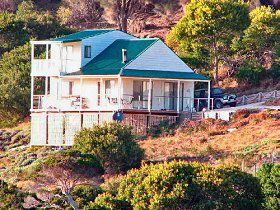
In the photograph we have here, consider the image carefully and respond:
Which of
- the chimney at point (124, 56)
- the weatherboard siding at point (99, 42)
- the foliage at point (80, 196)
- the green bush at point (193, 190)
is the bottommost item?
the foliage at point (80, 196)

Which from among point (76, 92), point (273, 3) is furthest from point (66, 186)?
point (273, 3)

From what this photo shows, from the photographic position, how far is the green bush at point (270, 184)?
1384 inches

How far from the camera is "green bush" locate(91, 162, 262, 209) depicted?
1385 inches

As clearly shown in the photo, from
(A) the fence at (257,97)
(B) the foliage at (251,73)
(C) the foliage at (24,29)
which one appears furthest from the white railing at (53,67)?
(C) the foliage at (24,29)

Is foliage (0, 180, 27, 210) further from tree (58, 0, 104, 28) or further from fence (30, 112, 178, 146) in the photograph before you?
tree (58, 0, 104, 28)

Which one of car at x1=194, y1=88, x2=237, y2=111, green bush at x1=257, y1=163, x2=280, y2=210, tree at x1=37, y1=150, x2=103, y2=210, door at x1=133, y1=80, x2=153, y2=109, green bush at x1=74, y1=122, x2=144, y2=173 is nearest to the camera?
green bush at x1=257, y1=163, x2=280, y2=210

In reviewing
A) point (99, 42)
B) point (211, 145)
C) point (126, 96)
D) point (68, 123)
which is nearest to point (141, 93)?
point (126, 96)

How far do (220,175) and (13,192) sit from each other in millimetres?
7475

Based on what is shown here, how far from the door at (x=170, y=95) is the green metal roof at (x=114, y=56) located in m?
2.67

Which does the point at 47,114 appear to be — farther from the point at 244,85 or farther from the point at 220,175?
the point at 220,175

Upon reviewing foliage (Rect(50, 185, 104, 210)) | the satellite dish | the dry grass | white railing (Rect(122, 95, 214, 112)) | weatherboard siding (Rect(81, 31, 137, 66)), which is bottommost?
foliage (Rect(50, 185, 104, 210))

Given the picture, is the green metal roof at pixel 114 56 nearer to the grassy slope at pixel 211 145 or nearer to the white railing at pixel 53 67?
the white railing at pixel 53 67

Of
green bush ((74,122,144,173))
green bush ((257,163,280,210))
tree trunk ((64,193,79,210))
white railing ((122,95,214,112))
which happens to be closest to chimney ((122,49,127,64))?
white railing ((122,95,214,112))

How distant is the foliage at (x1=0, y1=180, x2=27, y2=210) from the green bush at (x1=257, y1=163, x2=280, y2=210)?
28.3 feet
